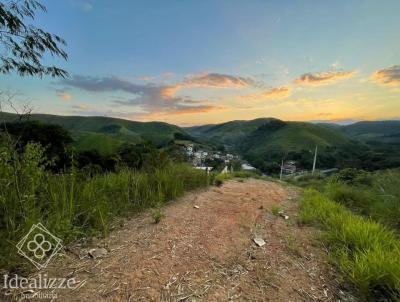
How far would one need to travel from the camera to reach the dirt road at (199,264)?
6.60 feet

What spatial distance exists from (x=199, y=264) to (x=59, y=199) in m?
1.95

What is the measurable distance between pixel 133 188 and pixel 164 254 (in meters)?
2.04

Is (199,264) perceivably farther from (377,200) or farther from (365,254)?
(377,200)

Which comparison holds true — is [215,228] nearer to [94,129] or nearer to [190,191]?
[190,191]

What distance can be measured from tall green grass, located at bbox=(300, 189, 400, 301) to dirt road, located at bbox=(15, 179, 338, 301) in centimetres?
21

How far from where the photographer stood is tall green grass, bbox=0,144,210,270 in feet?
7.92

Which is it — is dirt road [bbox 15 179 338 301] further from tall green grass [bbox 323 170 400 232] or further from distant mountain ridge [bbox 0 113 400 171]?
tall green grass [bbox 323 170 400 232]

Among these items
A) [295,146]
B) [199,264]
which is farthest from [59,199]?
[295,146]

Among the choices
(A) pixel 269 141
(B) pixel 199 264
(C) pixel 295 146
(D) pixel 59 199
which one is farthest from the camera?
(A) pixel 269 141

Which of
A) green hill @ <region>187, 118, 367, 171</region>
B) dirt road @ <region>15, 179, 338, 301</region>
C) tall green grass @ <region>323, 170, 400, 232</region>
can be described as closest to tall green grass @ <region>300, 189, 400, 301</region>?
dirt road @ <region>15, 179, 338, 301</region>

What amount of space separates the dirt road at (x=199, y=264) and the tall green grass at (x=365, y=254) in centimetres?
21

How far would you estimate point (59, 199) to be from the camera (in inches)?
122

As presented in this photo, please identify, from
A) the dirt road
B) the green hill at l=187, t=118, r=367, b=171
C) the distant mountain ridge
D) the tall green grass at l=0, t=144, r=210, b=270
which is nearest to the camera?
the dirt road

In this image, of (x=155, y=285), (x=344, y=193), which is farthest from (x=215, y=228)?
(x=344, y=193)
